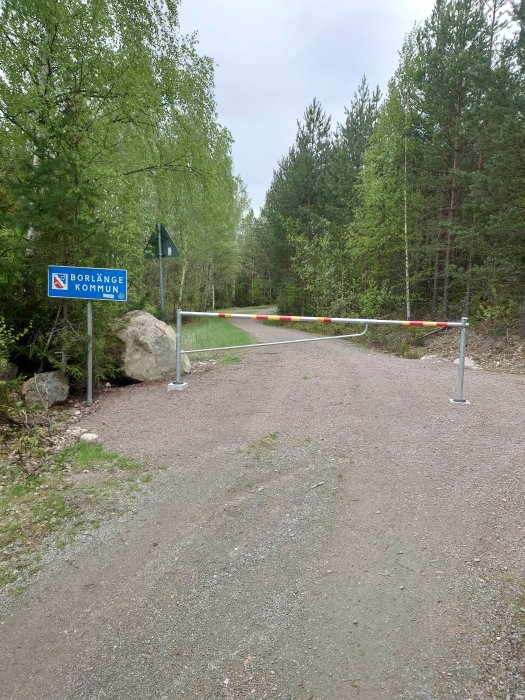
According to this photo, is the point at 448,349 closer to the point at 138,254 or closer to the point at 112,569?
the point at 138,254

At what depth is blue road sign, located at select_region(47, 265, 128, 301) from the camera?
6.58 metres

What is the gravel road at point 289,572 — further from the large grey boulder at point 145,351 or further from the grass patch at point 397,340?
the grass patch at point 397,340

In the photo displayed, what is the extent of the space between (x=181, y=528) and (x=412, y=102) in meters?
18.9

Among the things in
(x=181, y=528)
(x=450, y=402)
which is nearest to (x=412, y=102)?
(x=450, y=402)

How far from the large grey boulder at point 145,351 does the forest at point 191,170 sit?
1.26ft

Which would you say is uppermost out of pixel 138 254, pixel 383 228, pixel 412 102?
pixel 412 102

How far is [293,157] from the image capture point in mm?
25641

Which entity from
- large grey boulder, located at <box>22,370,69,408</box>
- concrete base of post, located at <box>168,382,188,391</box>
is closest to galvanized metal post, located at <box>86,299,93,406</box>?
large grey boulder, located at <box>22,370,69,408</box>

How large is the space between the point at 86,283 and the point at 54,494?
3.98 meters

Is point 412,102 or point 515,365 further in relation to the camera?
point 412,102

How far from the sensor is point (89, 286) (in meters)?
6.77

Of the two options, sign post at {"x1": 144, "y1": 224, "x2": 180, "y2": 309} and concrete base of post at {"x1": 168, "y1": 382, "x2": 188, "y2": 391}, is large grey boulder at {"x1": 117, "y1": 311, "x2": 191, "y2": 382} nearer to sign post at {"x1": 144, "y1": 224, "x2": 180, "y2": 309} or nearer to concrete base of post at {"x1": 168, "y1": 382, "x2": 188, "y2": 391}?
concrete base of post at {"x1": 168, "y1": 382, "x2": 188, "y2": 391}

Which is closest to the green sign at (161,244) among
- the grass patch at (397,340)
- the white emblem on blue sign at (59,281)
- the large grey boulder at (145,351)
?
the large grey boulder at (145,351)

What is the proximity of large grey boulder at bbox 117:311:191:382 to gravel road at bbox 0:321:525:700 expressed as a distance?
9.95 feet
